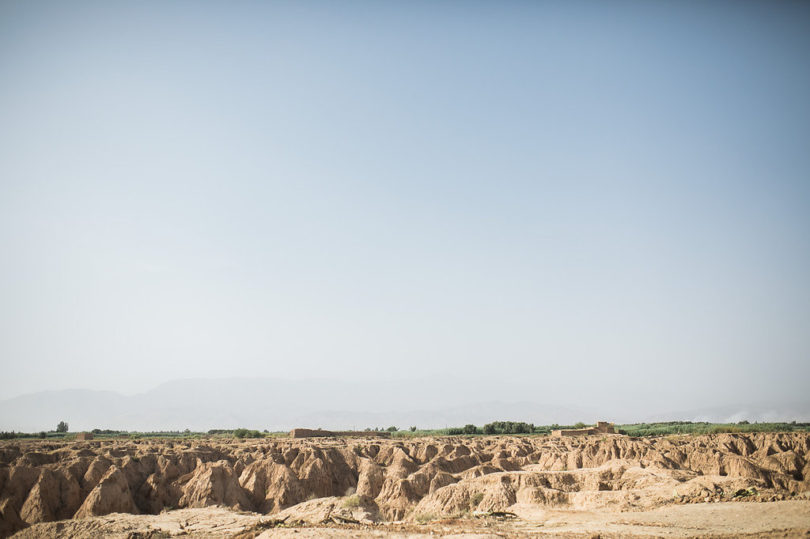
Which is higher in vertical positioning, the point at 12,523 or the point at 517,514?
the point at 517,514

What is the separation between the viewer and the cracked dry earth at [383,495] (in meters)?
21.4

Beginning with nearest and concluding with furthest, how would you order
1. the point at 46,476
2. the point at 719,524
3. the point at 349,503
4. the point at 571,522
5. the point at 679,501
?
1. the point at 719,524
2. the point at 571,522
3. the point at 679,501
4. the point at 349,503
5. the point at 46,476

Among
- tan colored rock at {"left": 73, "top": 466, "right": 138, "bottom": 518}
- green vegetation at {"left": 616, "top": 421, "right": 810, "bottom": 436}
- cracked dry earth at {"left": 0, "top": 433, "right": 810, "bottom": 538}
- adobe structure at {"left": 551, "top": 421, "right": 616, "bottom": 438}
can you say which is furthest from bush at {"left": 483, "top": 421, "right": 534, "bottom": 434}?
tan colored rock at {"left": 73, "top": 466, "right": 138, "bottom": 518}

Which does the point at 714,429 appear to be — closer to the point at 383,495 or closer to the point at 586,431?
the point at 586,431

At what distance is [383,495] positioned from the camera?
34.2m

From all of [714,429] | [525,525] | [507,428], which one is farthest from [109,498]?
[507,428]

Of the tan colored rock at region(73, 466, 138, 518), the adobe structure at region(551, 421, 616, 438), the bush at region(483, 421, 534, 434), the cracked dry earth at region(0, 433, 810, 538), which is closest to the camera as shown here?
the cracked dry earth at region(0, 433, 810, 538)

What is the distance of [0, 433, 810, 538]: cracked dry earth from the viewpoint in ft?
70.3

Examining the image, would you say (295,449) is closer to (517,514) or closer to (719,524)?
(517,514)

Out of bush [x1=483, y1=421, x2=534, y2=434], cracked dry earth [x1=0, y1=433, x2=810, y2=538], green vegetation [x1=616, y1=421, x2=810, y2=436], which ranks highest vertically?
cracked dry earth [x1=0, y1=433, x2=810, y2=538]

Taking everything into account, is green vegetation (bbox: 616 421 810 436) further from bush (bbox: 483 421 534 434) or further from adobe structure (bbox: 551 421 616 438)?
bush (bbox: 483 421 534 434)

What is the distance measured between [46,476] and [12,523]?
2855mm

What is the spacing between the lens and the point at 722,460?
43250mm

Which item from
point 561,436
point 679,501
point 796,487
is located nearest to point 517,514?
point 679,501
